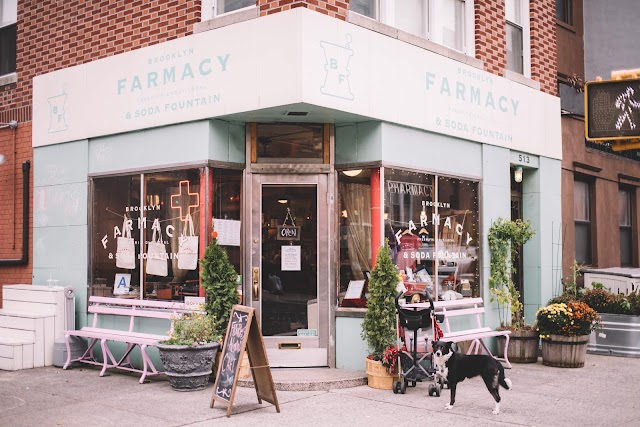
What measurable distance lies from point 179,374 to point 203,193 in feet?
8.01

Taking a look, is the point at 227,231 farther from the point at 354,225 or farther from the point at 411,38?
the point at 411,38

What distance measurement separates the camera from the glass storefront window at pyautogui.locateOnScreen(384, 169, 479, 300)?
10.2 metres

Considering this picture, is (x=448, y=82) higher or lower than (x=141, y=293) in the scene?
higher

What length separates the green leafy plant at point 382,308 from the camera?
9062mm

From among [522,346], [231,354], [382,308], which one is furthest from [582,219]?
[231,354]

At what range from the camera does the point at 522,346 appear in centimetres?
1123

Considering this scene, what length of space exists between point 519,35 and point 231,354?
869 centimetres

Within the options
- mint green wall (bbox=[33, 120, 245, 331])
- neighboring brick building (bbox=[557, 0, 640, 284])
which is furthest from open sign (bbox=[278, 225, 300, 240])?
neighboring brick building (bbox=[557, 0, 640, 284])

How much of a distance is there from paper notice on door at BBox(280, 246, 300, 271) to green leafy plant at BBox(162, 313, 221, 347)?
1451 millimetres

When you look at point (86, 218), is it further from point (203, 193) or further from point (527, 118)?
point (527, 118)

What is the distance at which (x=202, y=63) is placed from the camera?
9.70 m

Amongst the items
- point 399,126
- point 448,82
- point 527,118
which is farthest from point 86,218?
point 527,118

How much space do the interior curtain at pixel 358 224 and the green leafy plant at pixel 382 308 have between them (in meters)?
→ 0.80

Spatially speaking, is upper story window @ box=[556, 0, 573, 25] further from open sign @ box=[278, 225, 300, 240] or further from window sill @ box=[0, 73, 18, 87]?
window sill @ box=[0, 73, 18, 87]
